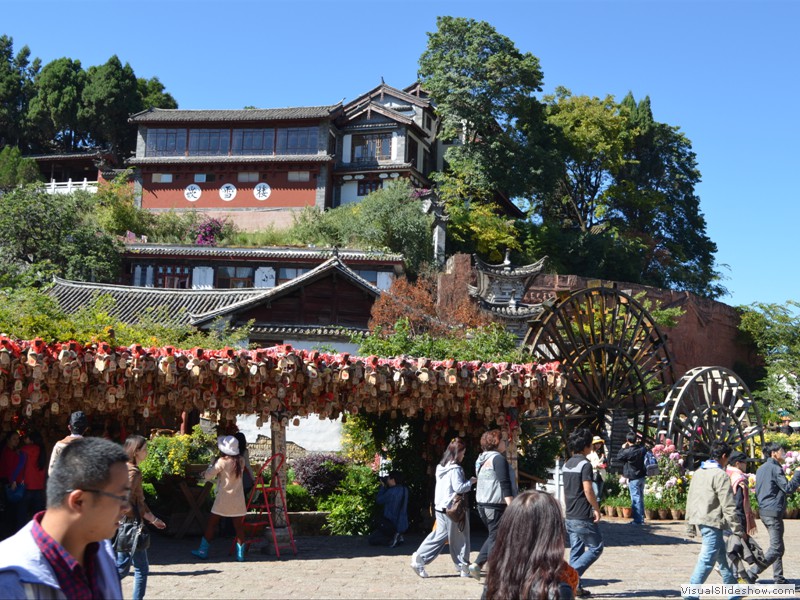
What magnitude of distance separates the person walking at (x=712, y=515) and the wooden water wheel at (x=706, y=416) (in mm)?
10755

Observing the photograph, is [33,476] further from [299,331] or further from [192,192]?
[192,192]

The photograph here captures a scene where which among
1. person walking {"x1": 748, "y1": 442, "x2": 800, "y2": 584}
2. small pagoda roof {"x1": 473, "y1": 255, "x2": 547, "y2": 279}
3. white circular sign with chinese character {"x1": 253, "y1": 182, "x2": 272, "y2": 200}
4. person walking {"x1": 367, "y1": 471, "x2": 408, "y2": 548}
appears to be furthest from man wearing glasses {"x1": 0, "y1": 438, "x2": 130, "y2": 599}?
white circular sign with chinese character {"x1": 253, "y1": 182, "x2": 272, "y2": 200}

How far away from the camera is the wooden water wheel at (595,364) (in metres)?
18.0

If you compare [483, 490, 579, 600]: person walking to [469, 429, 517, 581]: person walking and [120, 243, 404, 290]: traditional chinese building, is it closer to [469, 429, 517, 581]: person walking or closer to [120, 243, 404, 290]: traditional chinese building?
[469, 429, 517, 581]: person walking

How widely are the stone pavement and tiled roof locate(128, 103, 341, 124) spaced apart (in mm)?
36886

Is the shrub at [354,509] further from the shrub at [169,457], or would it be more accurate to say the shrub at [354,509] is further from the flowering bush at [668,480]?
the flowering bush at [668,480]

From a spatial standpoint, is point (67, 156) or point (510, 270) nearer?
point (510, 270)

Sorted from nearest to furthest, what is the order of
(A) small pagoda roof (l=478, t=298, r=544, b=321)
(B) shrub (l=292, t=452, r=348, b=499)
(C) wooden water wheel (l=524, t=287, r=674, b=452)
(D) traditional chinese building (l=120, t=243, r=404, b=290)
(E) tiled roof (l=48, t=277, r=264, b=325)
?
(B) shrub (l=292, t=452, r=348, b=499) < (C) wooden water wheel (l=524, t=287, r=674, b=452) < (E) tiled roof (l=48, t=277, r=264, b=325) < (A) small pagoda roof (l=478, t=298, r=544, b=321) < (D) traditional chinese building (l=120, t=243, r=404, b=290)

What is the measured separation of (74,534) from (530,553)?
2070 millimetres

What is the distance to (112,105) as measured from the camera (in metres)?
54.5

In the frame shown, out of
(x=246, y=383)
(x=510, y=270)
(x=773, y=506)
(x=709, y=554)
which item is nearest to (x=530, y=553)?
(x=709, y=554)

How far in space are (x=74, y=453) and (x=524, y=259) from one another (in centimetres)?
3986

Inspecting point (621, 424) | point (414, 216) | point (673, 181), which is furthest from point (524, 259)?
point (621, 424)

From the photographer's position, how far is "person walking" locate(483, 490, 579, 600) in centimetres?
415
